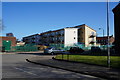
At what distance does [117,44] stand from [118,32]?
2.45 m

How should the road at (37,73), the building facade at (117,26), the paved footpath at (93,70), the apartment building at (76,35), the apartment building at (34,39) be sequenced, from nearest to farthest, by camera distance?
the paved footpath at (93,70)
the road at (37,73)
the building facade at (117,26)
the apartment building at (76,35)
the apartment building at (34,39)

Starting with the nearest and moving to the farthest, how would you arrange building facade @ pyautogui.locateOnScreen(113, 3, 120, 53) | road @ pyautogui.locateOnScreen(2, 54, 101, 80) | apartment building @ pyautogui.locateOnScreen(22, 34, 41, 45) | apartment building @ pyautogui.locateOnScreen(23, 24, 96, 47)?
1. road @ pyautogui.locateOnScreen(2, 54, 101, 80)
2. building facade @ pyautogui.locateOnScreen(113, 3, 120, 53)
3. apartment building @ pyautogui.locateOnScreen(23, 24, 96, 47)
4. apartment building @ pyautogui.locateOnScreen(22, 34, 41, 45)

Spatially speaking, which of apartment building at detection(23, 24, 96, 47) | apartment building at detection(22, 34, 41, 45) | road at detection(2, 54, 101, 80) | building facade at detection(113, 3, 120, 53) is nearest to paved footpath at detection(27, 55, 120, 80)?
road at detection(2, 54, 101, 80)

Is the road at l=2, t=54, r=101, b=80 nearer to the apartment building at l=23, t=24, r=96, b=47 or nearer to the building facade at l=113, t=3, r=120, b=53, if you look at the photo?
the building facade at l=113, t=3, r=120, b=53

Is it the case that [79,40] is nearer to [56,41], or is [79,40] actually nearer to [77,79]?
[56,41]

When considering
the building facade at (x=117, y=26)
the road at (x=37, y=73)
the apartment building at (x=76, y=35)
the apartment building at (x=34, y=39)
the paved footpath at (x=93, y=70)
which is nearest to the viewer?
the paved footpath at (x=93, y=70)

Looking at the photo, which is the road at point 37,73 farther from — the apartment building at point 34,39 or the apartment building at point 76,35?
the apartment building at point 34,39

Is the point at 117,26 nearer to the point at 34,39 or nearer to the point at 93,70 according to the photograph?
the point at 93,70

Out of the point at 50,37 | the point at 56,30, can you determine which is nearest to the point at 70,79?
the point at 56,30

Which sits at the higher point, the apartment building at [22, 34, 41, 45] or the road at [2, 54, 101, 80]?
the apartment building at [22, 34, 41, 45]

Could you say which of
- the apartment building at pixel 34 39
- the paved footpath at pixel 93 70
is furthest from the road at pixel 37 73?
the apartment building at pixel 34 39

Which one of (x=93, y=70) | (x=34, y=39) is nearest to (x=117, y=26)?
(x=93, y=70)

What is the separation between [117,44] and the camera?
116 ft

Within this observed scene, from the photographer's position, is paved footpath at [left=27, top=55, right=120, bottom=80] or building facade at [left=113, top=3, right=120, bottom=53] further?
building facade at [left=113, top=3, right=120, bottom=53]
